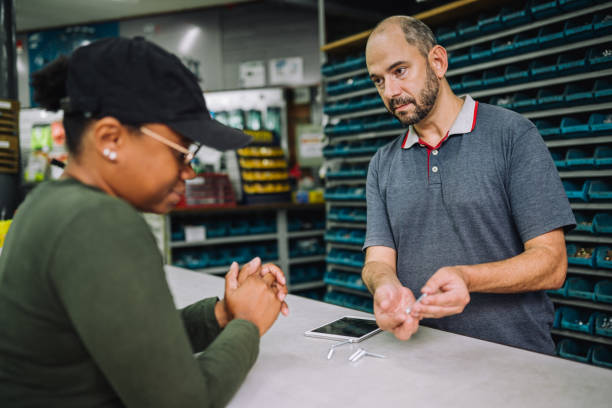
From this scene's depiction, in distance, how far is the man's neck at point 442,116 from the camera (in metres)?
1.71

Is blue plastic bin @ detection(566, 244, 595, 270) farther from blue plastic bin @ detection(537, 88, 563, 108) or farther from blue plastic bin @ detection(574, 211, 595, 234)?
blue plastic bin @ detection(537, 88, 563, 108)

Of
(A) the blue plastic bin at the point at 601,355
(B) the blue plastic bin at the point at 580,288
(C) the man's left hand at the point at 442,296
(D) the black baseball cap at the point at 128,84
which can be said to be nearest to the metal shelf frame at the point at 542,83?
(B) the blue plastic bin at the point at 580,288

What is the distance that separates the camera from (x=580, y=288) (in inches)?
94.2

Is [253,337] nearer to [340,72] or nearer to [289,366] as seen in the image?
[289,366]

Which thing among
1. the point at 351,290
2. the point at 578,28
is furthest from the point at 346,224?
the point at 578,28

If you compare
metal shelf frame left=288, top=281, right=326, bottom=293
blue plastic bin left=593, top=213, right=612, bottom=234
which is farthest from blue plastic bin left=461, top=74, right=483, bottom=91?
metal shelf frame left=288, top=281, right=326, bottom=293

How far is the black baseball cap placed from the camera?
78 cm

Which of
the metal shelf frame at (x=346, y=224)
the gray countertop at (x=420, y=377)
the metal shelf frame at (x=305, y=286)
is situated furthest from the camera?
the metal shelf frame at (x=305, y=286)

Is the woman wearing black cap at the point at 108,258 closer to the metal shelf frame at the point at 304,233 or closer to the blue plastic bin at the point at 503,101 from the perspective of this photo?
the blue plastic bin at the point at 503,101

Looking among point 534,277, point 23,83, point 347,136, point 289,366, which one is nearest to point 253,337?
point 289,366

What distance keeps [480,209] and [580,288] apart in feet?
4.04

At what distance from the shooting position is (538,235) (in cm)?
143

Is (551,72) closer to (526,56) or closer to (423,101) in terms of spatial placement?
(526,56)

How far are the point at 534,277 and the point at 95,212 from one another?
1.22 meters
